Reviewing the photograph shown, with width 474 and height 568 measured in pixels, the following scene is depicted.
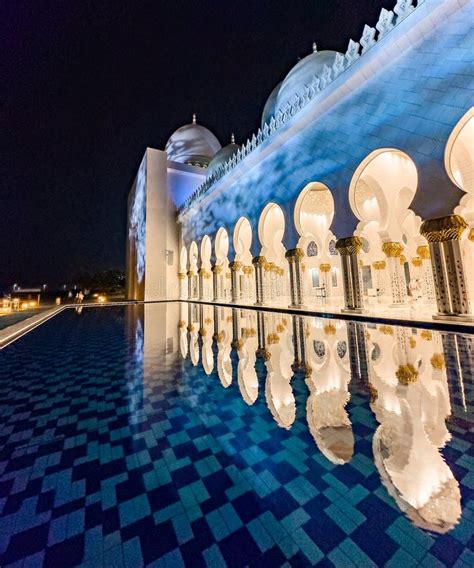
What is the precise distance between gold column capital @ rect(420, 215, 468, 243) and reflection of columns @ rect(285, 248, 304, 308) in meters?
4.00

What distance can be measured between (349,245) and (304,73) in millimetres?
8690

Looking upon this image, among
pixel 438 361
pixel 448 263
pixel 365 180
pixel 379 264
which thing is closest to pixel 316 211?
pixel 379 264

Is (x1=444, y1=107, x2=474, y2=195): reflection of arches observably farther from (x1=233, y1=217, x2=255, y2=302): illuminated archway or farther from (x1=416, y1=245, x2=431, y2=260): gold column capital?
(x1=233, y1=217, x2=255, y2=302): illuminated archway

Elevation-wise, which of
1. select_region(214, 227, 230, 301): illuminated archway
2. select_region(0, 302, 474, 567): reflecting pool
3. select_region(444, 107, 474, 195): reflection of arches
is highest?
select_region(444, 107, 474, 195): reflection of arches

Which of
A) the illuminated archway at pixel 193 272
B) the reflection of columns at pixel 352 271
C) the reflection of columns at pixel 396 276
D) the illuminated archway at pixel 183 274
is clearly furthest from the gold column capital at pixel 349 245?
the illuminated archway at pixel 183 274

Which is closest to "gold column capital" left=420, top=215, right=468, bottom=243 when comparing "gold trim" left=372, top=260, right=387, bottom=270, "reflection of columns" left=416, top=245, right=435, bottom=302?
"reflection of columns" left=416, top=245, right=435, bottom=302

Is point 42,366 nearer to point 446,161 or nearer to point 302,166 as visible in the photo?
point 446,161

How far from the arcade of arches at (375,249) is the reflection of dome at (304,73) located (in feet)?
13.3

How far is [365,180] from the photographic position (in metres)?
8.94

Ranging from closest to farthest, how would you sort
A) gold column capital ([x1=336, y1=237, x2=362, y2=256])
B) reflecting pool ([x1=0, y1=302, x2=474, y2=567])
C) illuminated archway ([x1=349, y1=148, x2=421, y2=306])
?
reflecting pool ([x1=0, y1=302, x2=474, y2=567])
gold column capital ([x1=336, y1=237, x2=362, y2=256])
illuminated archway ([x1=349, y1=148, x2=421, y2=306])

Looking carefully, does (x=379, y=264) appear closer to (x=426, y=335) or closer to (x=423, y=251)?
(x=423, y=251)

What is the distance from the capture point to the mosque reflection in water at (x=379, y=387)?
48.4 inches

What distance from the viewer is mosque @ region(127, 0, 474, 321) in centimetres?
515

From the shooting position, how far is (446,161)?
504cm
